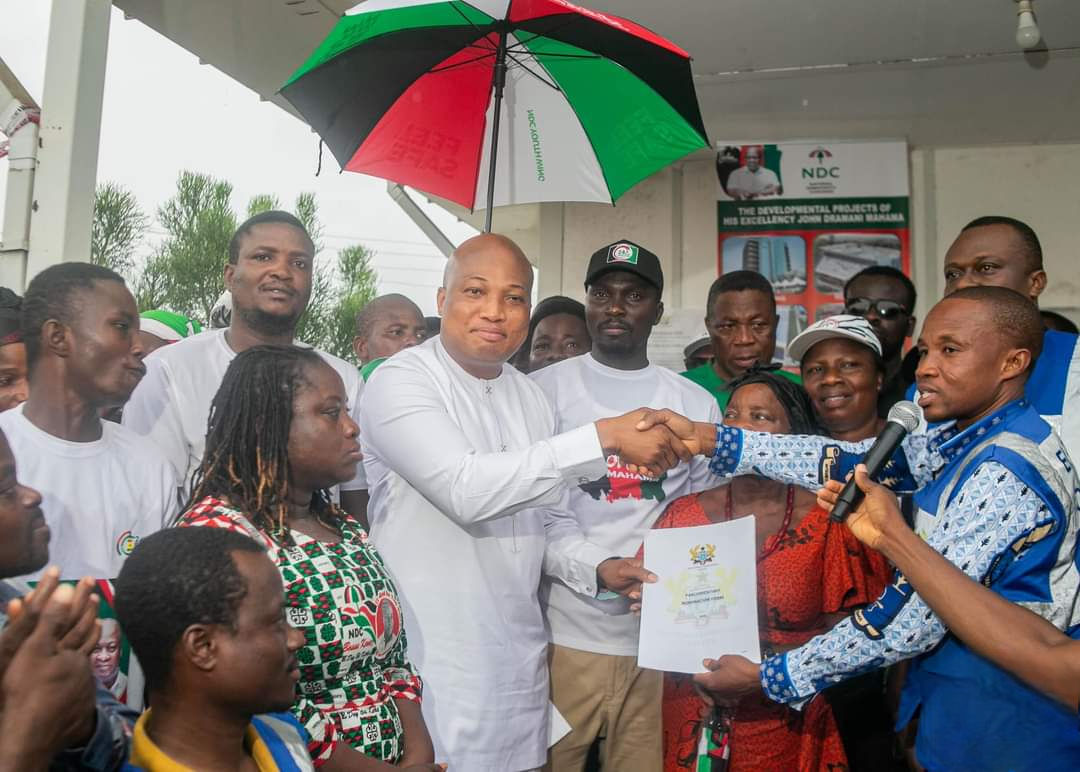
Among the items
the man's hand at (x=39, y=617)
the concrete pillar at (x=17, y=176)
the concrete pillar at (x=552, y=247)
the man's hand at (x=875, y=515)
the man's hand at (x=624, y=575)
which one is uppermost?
the concrete pillar at (x=552, y=247)

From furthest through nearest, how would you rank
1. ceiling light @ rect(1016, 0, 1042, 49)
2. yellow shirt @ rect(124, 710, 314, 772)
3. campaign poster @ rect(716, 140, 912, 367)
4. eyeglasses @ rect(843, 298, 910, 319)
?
campaign poster @ rect(716, 140, 912, 367), ceiling light @ rect(1016, 0, 1042, 49), eyeglasses @ rect(843, 298, 910, 319), yellow shirt @ rect(124, 710, 314, 772)

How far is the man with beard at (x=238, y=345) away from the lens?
11.2 feet

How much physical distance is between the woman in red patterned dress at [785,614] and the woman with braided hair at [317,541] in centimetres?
116

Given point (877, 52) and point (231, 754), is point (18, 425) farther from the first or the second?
point (877, 52)

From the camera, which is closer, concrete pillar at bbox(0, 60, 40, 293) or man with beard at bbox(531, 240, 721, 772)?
man with beard at bbox(531, 240, 721, 772)

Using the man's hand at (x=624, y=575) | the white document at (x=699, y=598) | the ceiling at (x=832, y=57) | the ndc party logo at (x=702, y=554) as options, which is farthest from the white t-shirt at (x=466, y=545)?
the ceiling at (x=832, y=57)

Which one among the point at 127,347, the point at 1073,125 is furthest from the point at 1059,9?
the point at 127,347

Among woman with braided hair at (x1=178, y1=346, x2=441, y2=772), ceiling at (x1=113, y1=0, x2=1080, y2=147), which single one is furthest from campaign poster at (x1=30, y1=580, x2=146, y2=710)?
ceiling at (x1=113, y1=0, x2=1080, y2=147)

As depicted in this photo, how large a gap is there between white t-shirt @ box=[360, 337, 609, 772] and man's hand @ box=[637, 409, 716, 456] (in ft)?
1.53

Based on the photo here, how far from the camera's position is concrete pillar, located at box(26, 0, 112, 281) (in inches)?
177

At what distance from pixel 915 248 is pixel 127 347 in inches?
290

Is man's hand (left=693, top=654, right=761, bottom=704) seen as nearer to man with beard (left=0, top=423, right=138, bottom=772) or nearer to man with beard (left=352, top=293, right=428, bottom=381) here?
man with beard (left=0, top=423, right=138, bottom=772)

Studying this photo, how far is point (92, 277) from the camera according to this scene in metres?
3.11

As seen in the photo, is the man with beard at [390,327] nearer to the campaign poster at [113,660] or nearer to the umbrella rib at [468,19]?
the umbrella rib at [468,19]
